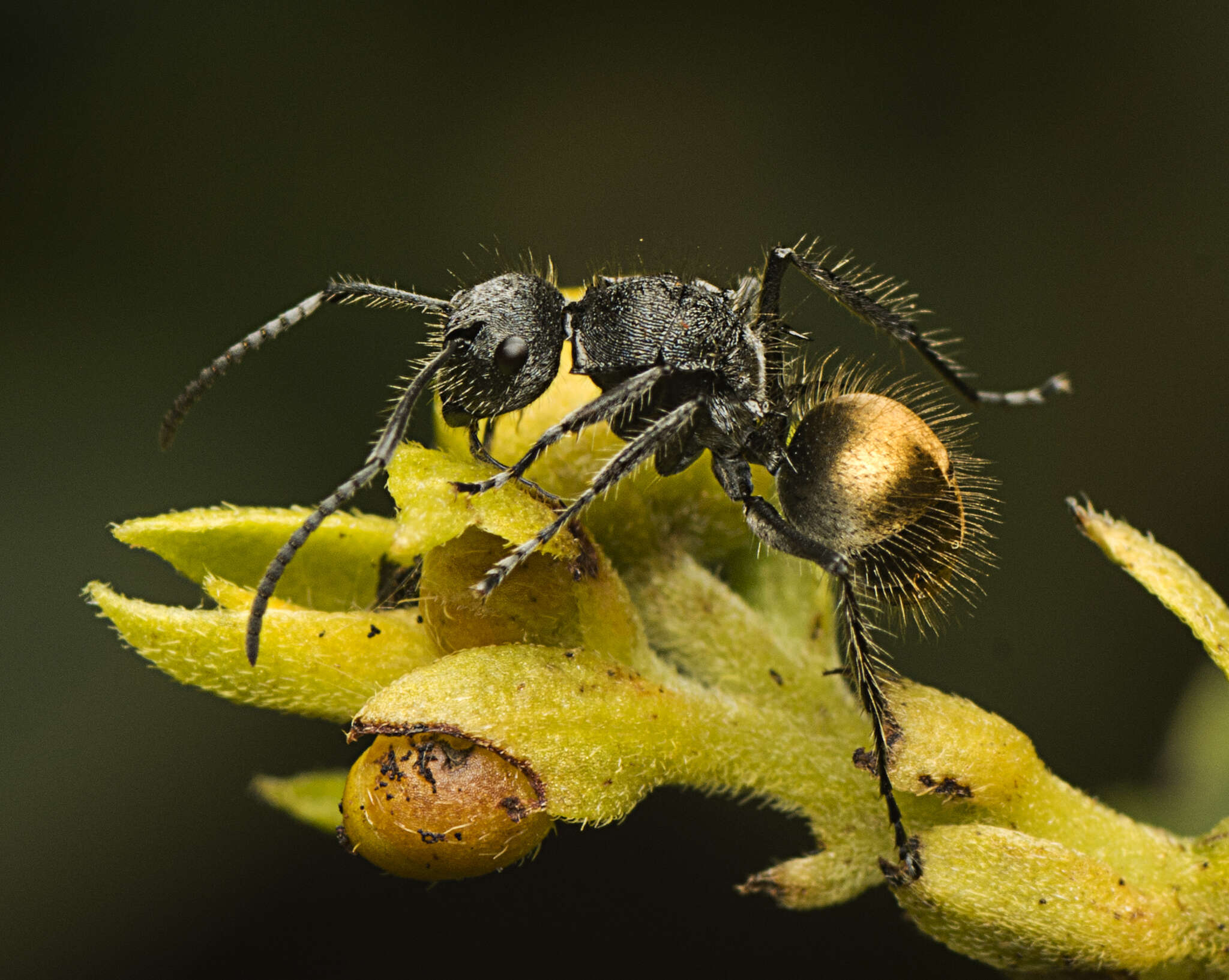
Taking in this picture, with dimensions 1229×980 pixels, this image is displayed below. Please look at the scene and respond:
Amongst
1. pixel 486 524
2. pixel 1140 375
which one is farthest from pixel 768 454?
pixel 1140 375

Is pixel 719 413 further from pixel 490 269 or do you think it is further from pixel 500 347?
pixel 490 269

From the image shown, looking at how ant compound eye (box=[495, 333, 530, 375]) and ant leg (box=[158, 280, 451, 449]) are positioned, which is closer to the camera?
ant compound eye (box=[495, 333, 530, 375])

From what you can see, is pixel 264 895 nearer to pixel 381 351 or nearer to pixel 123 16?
pixel 381 351

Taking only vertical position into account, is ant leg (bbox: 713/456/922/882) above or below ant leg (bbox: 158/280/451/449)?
below

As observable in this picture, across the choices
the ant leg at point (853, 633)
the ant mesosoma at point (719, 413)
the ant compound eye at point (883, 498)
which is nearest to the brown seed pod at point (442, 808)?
the ant mesosoma at point (719, 413)

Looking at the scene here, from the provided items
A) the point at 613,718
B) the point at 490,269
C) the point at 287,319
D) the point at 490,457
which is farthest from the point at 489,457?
the point at 490,269

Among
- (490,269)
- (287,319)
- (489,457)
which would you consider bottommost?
(489,457)

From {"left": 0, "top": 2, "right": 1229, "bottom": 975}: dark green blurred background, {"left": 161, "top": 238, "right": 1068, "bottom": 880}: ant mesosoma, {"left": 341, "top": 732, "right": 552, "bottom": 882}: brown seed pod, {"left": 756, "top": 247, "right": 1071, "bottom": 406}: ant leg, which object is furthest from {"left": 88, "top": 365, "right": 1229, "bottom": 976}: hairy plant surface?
{"left": 0, "top": 2, "right": 1229, "bottom": 975}: dark green blurred background

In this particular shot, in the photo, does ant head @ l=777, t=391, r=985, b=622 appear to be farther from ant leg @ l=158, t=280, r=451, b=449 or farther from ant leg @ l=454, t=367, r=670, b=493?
ant leg @ l=158, t=280, r=451, b=449
